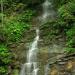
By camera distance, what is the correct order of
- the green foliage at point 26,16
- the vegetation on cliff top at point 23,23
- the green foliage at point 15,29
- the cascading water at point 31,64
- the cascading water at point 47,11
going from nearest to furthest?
the cascading water at point 31,64 → the vegetation on cliff top at point 23,23 → the green foliage at point 15,29 → the cascading water at point 47,11 → the green foliage at point 26,16

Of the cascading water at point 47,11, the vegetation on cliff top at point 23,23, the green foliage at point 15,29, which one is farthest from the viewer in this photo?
the cascading water at point 47,11

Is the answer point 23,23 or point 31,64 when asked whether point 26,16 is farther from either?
point 31,64

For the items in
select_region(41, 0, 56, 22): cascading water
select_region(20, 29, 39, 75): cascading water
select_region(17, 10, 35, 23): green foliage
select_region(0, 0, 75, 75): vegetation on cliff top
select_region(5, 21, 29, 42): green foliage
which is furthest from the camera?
select_region(17, 10, 35, 23): green foliage

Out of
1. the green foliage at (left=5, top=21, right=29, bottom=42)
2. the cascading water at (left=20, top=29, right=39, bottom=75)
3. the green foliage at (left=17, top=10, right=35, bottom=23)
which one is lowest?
the cascading water at (left=20, top=29, right=39, bottom=75)

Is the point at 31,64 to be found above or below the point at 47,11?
below

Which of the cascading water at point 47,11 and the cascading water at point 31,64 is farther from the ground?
the cascading water at point 47,11

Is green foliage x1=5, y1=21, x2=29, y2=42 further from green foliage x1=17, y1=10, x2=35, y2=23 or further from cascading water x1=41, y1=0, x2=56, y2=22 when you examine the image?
cascading water x1=41, y1=0, x2=56, y2=22

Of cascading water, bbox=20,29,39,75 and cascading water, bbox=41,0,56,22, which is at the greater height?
cascading water, bbox=41,0,56,22

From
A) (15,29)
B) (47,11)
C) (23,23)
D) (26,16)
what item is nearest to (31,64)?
(15,29)

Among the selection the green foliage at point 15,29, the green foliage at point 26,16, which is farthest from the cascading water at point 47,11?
the green foliage at point 15,29

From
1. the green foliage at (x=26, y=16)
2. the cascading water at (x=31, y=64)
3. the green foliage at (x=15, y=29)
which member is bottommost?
the cascading water at (x=31, y=64)

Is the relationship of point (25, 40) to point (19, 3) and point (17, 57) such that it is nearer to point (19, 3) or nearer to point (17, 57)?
point (17, 57)

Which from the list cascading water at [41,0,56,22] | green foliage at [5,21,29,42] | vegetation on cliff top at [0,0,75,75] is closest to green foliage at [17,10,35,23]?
vegetation on cliff top at [0,0,75,75]

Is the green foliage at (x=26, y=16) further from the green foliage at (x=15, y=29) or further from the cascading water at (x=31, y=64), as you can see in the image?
the cascading water at (x=31, y=64)
